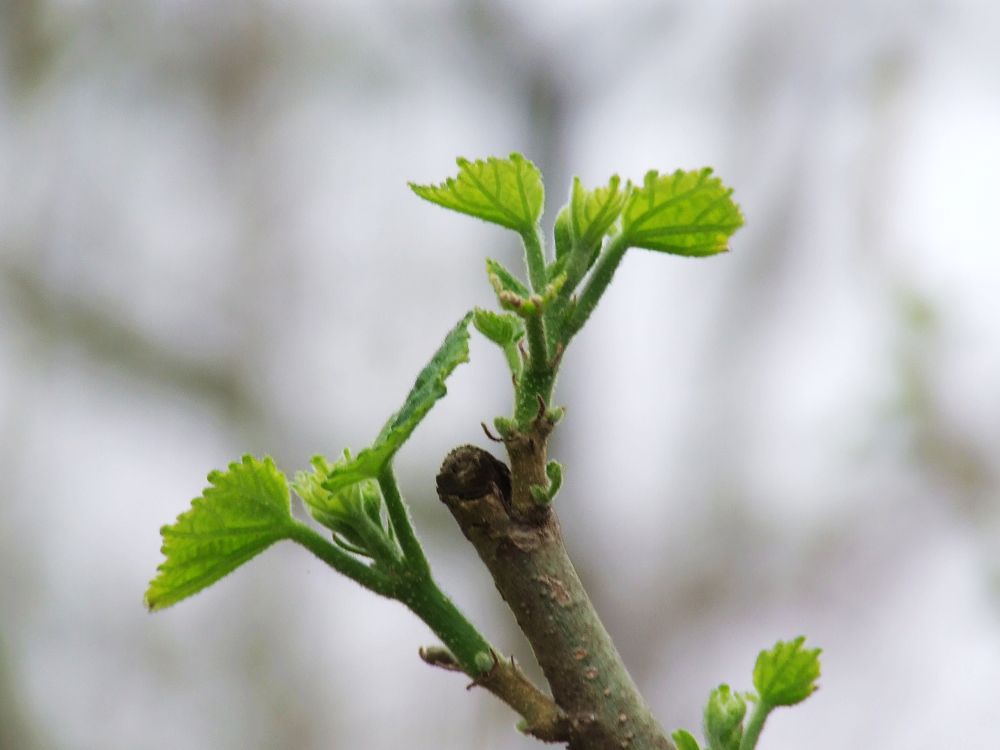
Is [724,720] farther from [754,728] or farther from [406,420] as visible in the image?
[406,420]

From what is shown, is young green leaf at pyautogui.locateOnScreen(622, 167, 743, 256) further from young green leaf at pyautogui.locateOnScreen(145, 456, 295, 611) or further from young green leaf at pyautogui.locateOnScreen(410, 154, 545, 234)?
young green leaf at pyautogui.locateOnScreen(145, 456, 295, 611)

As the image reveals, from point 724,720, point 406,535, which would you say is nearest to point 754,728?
point 724,720

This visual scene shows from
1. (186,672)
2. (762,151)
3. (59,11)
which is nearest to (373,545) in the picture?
(186,672)

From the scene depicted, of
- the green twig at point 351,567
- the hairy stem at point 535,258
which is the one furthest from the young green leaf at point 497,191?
the green twig at point 351,567

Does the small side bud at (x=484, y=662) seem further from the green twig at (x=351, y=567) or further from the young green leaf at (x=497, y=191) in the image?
the young green leaf at (x=497, y=191)

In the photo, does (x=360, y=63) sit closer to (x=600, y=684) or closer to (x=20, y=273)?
(x=20, y=273)

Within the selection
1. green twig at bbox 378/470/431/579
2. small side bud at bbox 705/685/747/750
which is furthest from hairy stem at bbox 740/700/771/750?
green twig at bbox 378/470/431/579
